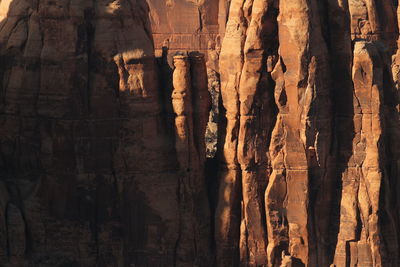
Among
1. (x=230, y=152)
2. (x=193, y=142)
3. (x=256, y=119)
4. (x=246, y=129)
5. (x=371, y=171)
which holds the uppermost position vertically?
(x=256, y=119)

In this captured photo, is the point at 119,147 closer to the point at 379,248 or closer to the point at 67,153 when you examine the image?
the point at 67,153

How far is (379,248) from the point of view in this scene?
45906 mm

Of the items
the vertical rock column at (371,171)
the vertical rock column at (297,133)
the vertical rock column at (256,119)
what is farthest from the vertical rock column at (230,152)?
the vertical rock column at (371,171)

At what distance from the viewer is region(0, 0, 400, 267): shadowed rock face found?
45719 mm

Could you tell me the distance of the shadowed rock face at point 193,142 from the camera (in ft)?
150

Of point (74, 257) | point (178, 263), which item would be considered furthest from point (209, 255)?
point (74, 257)

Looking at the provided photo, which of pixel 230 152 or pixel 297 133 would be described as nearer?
pixel 297 133

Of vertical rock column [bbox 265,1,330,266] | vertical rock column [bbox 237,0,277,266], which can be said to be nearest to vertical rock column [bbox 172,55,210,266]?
vertical rock column [bbox 237,0,277,266]

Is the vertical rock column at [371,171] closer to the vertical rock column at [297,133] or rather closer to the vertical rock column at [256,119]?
the vertical rock column at [297,133]

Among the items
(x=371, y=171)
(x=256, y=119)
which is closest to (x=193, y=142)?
A: (x=256, y=119)

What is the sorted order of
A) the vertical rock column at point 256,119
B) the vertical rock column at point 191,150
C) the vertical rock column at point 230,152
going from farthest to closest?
the vertical rock column at point 230,152 → the vertical rock column at point 256,119 → the vertical rock column at point 191,150

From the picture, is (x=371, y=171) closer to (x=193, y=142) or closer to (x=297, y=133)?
(x=297, y=133)

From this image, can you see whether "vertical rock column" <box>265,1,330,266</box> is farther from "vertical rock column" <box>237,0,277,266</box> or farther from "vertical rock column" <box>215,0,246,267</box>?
"vertical rock column" <box>215,0,246,267</box>

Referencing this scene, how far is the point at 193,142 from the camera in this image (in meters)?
46.0
